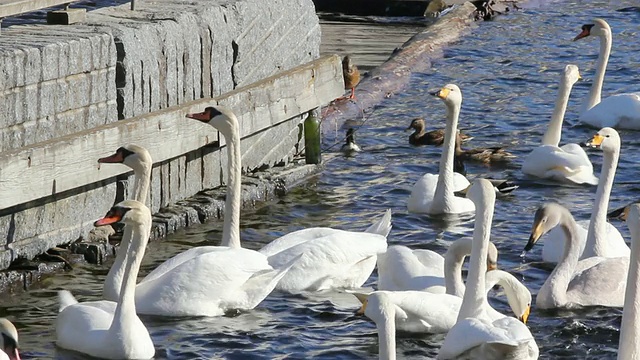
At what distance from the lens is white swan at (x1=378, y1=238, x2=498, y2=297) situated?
8.40 metres

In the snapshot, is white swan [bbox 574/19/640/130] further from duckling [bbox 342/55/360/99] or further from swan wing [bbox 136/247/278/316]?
swan wing [bbox 136/247/278/316]

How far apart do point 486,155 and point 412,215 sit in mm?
1988

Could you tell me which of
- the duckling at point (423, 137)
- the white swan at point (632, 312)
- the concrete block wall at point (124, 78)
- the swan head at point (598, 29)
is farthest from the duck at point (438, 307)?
the swan head at point (598, 29)

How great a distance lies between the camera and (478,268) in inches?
305

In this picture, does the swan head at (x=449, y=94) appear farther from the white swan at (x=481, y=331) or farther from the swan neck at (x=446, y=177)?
the white swan at (x=481, y=331)

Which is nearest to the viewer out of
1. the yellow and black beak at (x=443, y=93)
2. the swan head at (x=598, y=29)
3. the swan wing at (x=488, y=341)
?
the swan wing at (x=488, y=341)

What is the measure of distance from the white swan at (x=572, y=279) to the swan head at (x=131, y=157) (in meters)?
2.45

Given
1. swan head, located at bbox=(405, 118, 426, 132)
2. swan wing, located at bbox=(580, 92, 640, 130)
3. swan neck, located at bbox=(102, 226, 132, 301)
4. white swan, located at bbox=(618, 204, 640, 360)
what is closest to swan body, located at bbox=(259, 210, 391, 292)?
swan neck, located at bbox=(102, 226, 132, 301)

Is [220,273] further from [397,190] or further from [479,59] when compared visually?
[479,59]

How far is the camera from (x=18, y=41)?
28.9ft

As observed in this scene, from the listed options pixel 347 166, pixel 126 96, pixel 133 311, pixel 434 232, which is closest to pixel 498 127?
pixel 347 166

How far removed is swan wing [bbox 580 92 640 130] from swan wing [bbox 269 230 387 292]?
19.8 ft

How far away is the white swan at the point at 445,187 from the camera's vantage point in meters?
11.3

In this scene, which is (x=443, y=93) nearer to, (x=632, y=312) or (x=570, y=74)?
(x=570, y=74)
